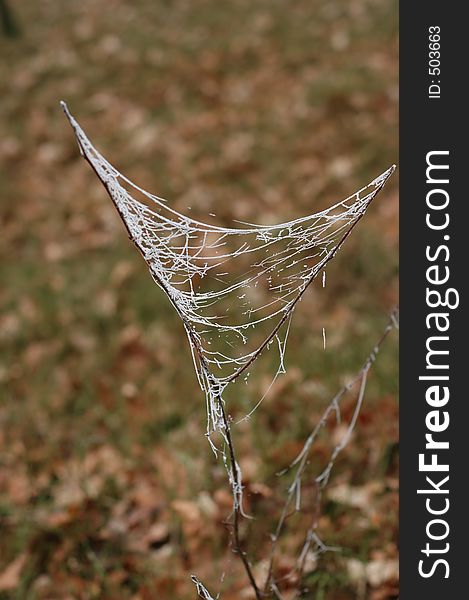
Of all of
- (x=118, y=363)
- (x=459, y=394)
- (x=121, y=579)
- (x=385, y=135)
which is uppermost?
(x=385, y=135)

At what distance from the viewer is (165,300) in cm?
291

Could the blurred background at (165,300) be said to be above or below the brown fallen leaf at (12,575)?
above

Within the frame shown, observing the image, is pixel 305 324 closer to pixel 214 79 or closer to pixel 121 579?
pixel 121 579

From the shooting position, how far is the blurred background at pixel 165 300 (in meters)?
1.91

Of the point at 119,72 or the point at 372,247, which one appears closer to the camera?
the point at 372,247

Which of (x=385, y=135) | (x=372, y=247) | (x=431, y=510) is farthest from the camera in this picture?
(x=385, y=135)

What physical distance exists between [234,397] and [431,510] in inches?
36.3

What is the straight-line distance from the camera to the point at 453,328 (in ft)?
5.29

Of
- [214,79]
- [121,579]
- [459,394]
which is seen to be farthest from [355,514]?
[214,79]

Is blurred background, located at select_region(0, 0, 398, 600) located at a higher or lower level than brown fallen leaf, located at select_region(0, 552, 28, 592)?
higher

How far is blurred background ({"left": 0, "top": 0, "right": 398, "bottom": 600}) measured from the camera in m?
1.91

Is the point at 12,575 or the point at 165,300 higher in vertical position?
the point at 165,300

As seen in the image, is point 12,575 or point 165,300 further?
point 165,300

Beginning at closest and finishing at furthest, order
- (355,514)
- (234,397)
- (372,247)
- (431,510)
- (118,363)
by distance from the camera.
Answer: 1. (431,510)
2. (355,514)
3. (234,397)
4. (118,363)
5. (372,247)
